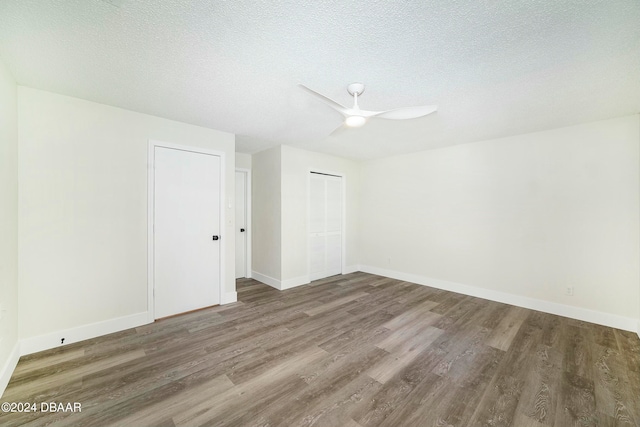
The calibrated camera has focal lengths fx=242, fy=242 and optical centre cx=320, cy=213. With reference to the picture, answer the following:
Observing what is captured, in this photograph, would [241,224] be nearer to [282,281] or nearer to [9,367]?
[282,281]

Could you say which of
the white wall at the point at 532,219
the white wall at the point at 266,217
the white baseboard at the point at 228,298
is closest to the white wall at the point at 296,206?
the white wall at the point at 266,217

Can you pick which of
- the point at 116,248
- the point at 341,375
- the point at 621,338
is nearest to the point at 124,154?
the point at 116,248

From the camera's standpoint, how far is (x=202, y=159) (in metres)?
3.33

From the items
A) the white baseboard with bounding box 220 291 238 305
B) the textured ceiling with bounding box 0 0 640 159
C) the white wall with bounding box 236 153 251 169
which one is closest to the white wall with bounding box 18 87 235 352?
the textured ceiling with bounding box 0 0 640 159

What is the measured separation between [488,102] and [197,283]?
4.11m

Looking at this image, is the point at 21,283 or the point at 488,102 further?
the point at 488,102

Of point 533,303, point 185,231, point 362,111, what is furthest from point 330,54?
point 533,303

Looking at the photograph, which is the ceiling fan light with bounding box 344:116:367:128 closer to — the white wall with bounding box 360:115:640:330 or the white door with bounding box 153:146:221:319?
the white door with bounding box 153:146:221:319

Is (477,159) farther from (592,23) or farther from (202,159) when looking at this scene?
(202,159)

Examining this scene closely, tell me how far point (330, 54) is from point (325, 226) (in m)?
3.53

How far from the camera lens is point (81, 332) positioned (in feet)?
8.27

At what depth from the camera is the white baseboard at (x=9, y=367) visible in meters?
1.80

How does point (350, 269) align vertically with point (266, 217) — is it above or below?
below

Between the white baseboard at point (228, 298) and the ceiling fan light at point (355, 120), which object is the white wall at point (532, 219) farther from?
the white baseboard at point (228, 298)
